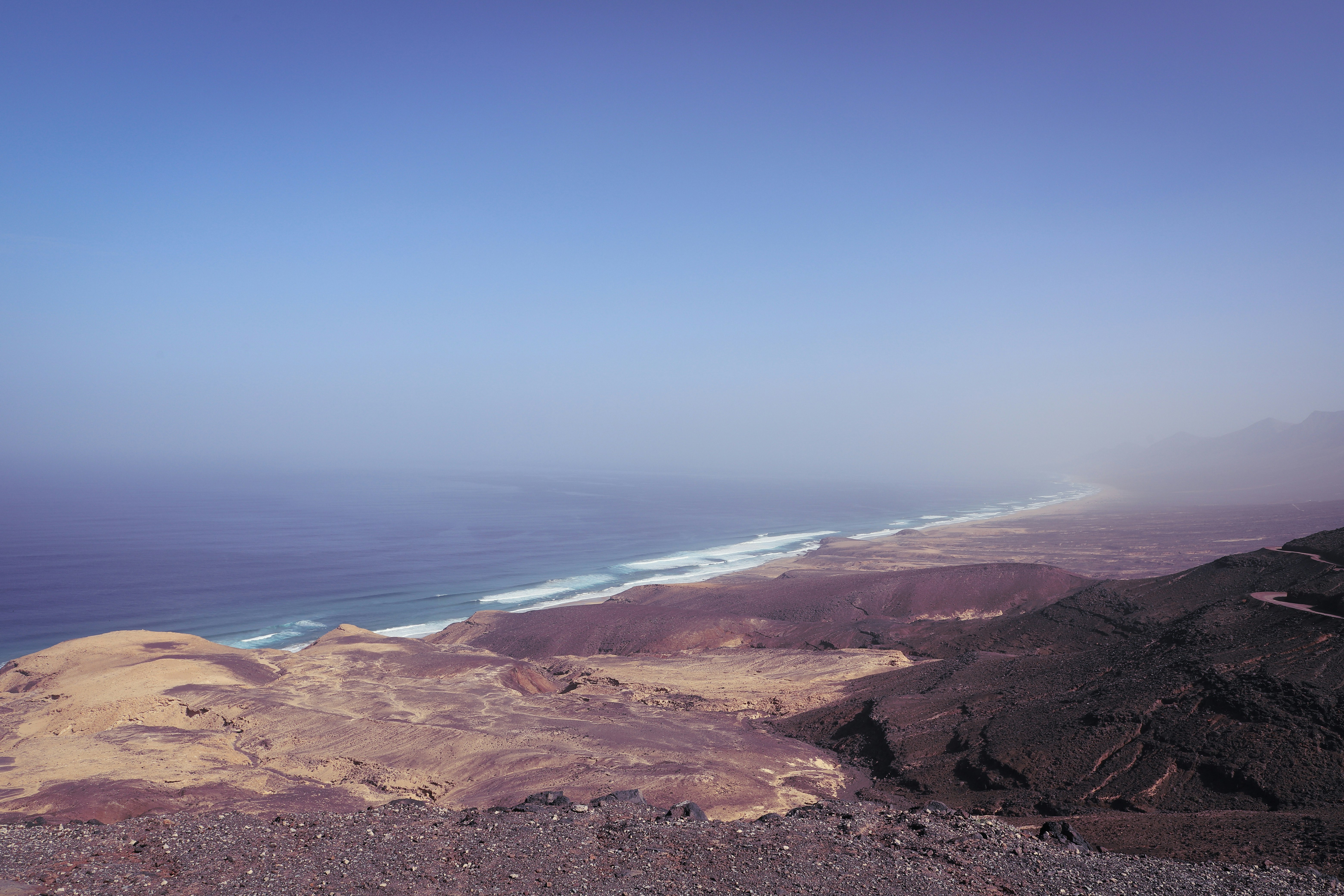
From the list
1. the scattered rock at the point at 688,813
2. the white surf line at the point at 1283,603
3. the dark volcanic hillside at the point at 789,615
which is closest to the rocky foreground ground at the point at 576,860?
the scattered rock at the point at 688,813

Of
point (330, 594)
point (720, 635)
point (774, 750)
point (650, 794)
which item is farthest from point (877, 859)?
point (330, 594)

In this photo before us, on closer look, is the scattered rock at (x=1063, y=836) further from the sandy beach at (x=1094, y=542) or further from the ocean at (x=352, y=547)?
the sandy beach at (x=1094, y=542)

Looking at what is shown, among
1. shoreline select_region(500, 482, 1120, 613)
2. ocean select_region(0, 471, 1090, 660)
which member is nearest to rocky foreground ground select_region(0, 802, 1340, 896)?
shoreline select_region(500, 482, 1120, 613)

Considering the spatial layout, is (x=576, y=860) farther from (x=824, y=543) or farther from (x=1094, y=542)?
(x=1094, y=542)

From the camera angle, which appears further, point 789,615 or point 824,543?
point 824,543

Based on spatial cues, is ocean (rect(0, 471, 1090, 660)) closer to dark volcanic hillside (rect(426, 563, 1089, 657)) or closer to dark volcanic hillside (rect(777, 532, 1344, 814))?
dark volcanic hillside (rect(426, 563, 1089, 657))

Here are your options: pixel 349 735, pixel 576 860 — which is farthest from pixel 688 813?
pixel 349 735

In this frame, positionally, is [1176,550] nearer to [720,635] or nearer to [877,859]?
[720,635]

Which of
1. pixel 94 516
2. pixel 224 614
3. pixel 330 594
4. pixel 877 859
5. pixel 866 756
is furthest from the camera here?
pixel 94 516
